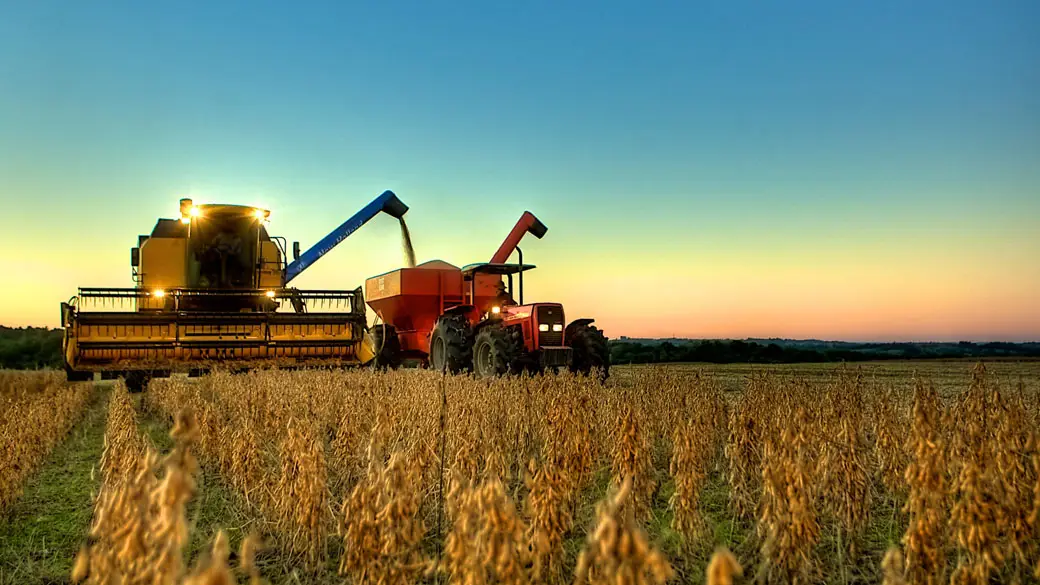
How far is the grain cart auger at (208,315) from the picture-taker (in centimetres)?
1226

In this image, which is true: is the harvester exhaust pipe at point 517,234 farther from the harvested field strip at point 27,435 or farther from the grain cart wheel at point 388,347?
the harvested field strip at point 27,435

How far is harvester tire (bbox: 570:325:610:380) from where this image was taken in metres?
11.7

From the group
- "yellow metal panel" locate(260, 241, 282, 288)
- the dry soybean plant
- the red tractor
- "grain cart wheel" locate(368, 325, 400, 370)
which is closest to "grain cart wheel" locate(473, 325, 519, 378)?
the red tractor

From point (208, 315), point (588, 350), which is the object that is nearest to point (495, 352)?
point (588, 350)

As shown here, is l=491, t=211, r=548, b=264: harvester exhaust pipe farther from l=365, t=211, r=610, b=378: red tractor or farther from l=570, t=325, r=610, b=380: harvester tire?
l=570, t=325, r=610, b=380: harvester tire

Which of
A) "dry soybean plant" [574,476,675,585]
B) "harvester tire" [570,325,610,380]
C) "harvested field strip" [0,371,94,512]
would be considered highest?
"harvester tire" [570,325,610,380]

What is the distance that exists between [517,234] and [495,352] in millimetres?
8804

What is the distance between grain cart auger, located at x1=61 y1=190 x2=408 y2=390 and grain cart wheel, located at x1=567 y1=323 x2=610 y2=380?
423 centimetres

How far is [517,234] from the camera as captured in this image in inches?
784

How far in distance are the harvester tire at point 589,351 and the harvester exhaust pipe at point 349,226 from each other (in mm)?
11142

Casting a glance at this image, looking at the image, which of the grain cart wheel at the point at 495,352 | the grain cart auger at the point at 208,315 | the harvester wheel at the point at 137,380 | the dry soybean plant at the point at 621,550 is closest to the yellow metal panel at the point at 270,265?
the grain cart auger at the point at 208,315

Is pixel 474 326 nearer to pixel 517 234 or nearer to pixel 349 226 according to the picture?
pixel 517 234

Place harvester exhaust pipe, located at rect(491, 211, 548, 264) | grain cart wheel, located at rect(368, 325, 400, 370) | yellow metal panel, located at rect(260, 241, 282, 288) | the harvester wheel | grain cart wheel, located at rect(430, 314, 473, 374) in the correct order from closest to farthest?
the harvester wheel → grain cart wheel, located at rect(430, 314, 473, 374) → yellow metal panel, located at rect(260, 241, 282, 288) → grain cart wheel, located at rect(368, 325, 400, 370) → harvester exhaust pipe, located at rect(491, 211, 548, 264)

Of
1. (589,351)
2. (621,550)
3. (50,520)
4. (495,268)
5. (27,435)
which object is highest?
(495,268)
